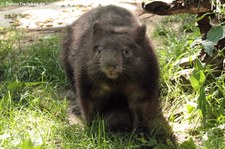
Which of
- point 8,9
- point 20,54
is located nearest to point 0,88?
point 20,54

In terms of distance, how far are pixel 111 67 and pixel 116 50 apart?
0.58 ft

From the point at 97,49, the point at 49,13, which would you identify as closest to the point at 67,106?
the point at 97,49

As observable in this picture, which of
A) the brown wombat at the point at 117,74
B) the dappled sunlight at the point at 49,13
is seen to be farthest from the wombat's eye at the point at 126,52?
the dappled sunlight at the point at 49,13

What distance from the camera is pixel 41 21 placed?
7.39 metres

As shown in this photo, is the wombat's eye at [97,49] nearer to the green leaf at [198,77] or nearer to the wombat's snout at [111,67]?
the wombat's snout at [111,67]

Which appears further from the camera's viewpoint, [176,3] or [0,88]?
[0,88]

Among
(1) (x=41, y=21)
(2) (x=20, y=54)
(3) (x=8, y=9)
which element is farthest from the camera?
(3) (x=8, y=9)

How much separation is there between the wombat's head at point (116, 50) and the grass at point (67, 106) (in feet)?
1.58

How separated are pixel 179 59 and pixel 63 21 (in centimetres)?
305

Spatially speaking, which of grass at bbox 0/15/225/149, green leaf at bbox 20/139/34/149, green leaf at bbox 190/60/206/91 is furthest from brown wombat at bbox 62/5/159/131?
green leaf at bbox 20/139/34/149

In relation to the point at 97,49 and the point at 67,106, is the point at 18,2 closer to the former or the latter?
the point at 67,106

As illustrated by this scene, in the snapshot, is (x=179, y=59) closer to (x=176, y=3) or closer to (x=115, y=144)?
(x=176, y=3)

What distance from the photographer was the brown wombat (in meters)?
3.87

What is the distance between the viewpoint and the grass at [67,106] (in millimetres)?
3754
